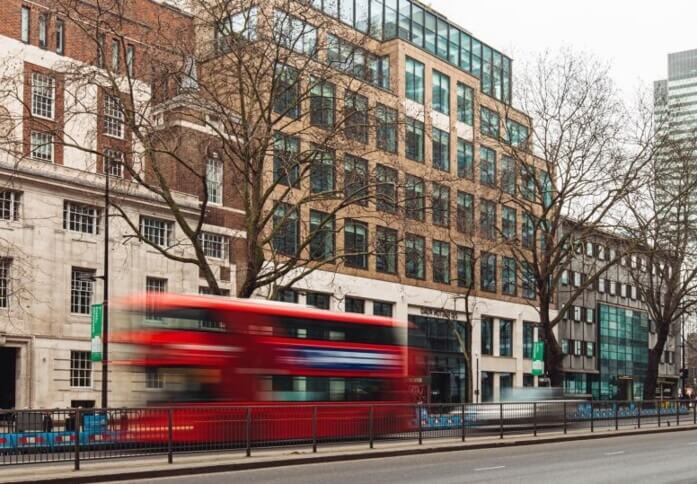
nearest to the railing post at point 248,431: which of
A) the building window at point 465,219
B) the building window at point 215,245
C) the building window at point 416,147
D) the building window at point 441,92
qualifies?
the building window at point 465,219

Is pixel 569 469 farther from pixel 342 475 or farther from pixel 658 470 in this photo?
pixel 342 475

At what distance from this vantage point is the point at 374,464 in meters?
20.1

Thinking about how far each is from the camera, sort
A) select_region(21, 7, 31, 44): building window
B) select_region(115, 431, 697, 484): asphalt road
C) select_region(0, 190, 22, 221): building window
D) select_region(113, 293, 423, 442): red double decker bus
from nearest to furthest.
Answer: select_region(115, 431, 697, 484): asphalt road
select_region(113, 293, 423, 442): red double decker bus
select_region(0, 190, 22, 221): building window
select_region(21, 7, 31, 44): building window

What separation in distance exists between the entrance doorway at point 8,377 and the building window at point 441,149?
30.7 metres

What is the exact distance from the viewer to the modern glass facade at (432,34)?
59334mm

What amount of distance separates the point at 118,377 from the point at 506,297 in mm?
48458

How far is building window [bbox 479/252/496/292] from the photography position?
6594cm

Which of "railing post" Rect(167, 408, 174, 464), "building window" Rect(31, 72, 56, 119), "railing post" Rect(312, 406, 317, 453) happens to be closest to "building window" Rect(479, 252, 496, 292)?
"building window" Rect(31, 72, 56, 119)

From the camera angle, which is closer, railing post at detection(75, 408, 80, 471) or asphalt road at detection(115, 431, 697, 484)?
asphalt road at detection(115, 431, 697, 484)

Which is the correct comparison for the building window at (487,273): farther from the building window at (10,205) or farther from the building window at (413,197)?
the building window at (10,205)

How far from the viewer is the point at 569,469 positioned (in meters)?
18.3

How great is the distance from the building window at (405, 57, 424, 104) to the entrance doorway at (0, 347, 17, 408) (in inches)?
→ 1206

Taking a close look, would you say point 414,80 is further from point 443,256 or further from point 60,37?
point 60,37

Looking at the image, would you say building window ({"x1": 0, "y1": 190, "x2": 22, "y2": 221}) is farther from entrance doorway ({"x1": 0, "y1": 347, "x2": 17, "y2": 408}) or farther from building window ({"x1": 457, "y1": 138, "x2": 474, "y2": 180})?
building window ({"x1": 457, "y1": 138, "x2": 474, "y2": 180})
